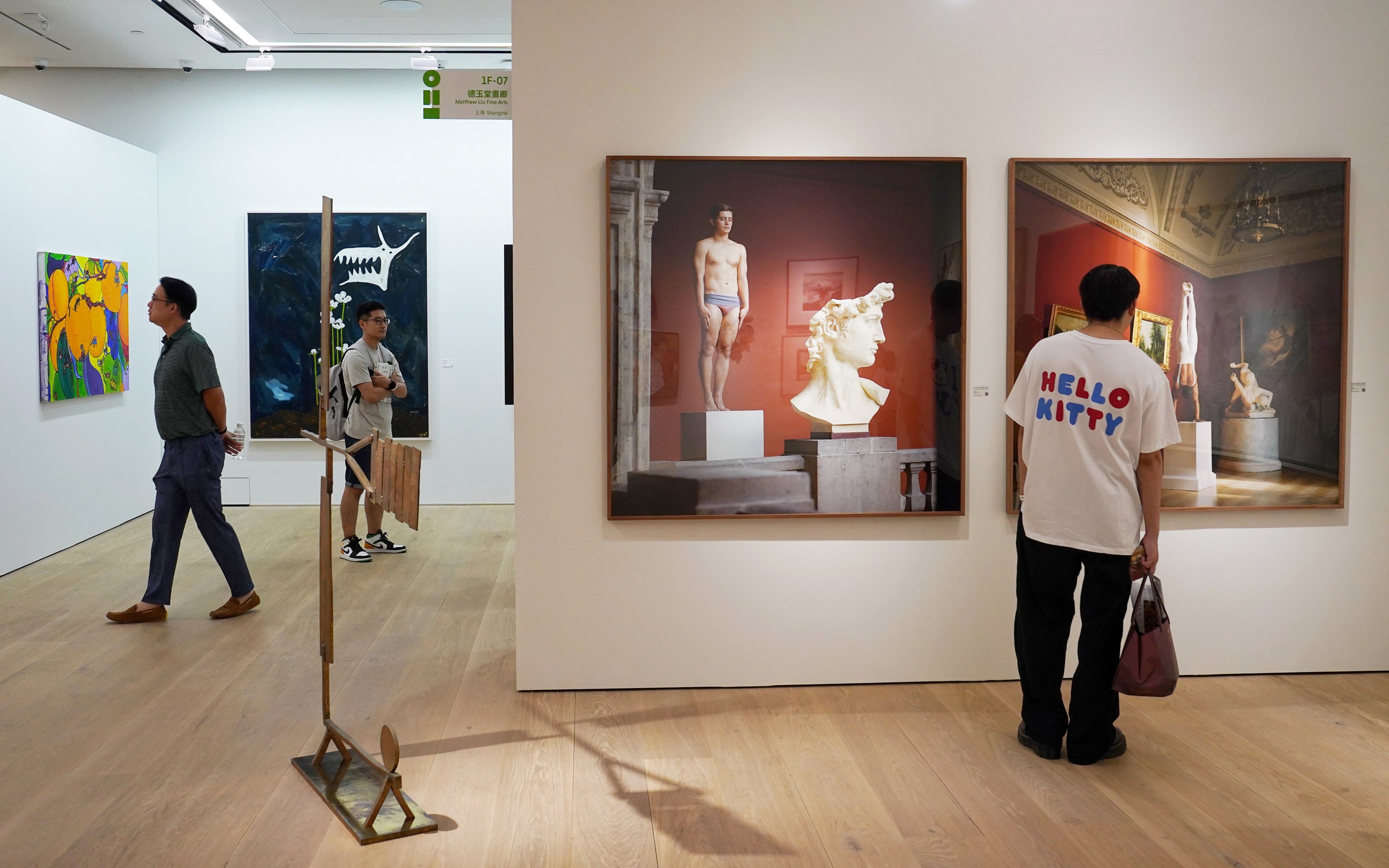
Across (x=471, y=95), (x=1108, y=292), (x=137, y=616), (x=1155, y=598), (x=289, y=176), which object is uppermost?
(x=289, y=176)

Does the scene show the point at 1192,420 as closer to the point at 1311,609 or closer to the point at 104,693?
the point at 1311,609

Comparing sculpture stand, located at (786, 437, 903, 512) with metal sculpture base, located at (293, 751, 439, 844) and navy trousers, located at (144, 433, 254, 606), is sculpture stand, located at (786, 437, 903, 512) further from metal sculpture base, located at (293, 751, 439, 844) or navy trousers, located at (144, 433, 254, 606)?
navy trousers, located at (144, 433, 254, 606)

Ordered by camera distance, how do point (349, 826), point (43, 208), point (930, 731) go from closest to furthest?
point (349, 826), point (930, 731), point (43, 208)

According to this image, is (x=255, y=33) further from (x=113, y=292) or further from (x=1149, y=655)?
(x=1149, y=655)

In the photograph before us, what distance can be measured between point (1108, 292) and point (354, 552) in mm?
5074

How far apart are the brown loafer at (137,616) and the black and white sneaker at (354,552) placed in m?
1.52

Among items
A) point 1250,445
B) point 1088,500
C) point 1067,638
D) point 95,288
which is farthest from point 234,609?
point 1250,445

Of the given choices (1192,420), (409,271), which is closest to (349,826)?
(1192,420)

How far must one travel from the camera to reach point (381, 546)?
7.18 meters

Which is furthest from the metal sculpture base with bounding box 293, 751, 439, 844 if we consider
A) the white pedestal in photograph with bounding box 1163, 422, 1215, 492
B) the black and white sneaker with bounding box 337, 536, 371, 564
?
the black and white sneaker with bounding box 337, 536, 371, 564

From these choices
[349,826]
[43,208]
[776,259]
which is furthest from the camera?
[43,208]

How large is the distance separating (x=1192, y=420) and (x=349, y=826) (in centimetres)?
349

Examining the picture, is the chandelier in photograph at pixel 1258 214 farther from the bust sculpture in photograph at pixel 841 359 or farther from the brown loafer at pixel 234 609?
the brown loafer at pixel 234 609

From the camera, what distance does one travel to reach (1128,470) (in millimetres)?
3416
